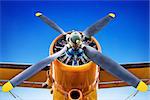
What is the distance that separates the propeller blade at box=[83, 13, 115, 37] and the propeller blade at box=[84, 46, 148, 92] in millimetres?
429

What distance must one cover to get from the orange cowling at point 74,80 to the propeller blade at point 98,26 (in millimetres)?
215

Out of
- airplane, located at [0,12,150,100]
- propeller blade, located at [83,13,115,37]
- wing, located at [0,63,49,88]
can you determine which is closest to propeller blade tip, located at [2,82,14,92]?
airplane, located at [0,12,150,100]

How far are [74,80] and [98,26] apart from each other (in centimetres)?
92

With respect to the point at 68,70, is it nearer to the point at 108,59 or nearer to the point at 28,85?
the point at 108,59

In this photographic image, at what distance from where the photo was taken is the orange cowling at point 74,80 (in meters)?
4.42

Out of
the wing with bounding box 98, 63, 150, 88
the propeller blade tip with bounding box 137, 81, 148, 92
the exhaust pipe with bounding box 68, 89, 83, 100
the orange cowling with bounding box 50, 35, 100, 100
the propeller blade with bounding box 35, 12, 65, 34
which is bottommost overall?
the propeller blade tip with bounding box 137, 81, 148, 92

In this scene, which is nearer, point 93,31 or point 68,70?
point 68,70

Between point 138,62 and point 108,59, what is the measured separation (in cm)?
240

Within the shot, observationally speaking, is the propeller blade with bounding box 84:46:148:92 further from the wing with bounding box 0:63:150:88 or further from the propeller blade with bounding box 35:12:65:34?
the wing with bounding box 0:63:150:88

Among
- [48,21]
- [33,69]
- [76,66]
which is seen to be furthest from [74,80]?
[48,21]

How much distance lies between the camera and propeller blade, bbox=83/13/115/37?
15.7 ft

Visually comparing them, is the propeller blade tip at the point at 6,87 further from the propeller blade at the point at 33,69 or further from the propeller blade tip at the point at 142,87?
the propeller blade tip at the point at 142,87

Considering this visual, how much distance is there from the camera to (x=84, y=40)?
15.6 feet

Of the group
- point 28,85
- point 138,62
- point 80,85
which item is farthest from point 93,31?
point 28,85
